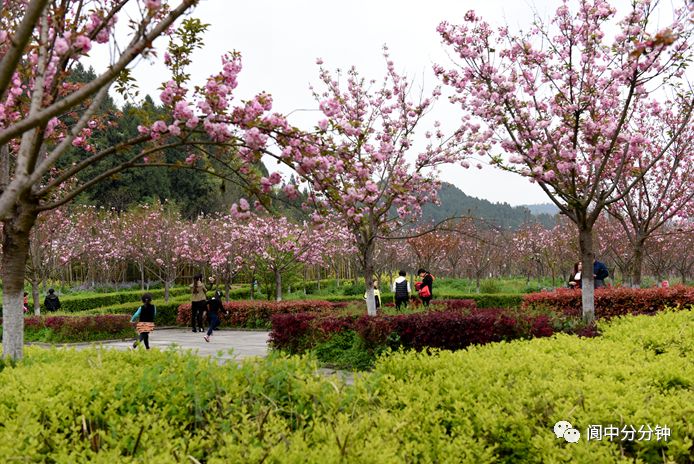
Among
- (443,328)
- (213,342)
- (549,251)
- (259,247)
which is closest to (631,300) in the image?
(443,328)

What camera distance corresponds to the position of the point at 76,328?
16.2 m

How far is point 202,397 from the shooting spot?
3225 mm

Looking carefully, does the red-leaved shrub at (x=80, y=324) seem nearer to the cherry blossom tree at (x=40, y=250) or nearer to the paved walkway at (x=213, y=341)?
the paved walkway at (x=213, y=341)

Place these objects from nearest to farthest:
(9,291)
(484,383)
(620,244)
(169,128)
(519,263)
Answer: (484,383) < (169,128) < (9,291) < (620,244) < (519,263)

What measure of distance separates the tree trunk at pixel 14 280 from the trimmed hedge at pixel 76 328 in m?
11.2

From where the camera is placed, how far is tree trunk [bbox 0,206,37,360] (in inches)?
222

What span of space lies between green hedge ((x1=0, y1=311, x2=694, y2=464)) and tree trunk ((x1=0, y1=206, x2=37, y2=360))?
1562 mm

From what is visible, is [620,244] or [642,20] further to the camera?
[620,244]

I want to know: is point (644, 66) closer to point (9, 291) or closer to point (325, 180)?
point (325, 180)

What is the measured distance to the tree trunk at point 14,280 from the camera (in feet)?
18.5

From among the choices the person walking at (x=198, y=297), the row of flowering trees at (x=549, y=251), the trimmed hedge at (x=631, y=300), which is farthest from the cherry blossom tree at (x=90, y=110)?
the row of flowering trees at (x=549, y=251)

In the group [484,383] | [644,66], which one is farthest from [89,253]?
[484,383]

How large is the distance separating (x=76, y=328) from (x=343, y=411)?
598 inches

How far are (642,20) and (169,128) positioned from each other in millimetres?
8409
